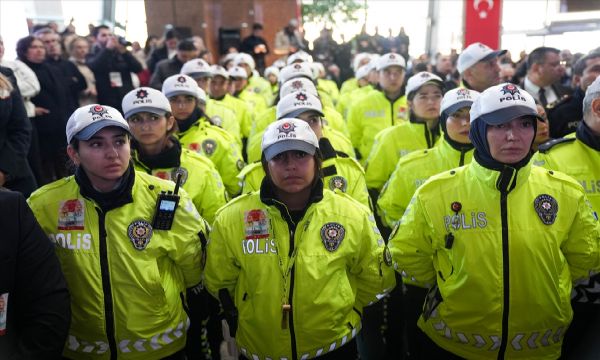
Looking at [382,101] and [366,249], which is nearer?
[366,249]

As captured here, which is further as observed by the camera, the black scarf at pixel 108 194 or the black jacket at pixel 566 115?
the black jacket at pixel 566 115

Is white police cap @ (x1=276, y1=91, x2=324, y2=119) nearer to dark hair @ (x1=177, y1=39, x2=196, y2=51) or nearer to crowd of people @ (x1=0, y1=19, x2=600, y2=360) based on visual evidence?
crowd of people @ (x1=0, y1=19, x2=600, y2=360)

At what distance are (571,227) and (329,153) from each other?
1777mm

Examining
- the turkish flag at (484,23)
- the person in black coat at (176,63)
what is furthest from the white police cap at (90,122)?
the person in black coat at (176,63)

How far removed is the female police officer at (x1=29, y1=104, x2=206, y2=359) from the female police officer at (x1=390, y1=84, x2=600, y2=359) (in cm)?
139

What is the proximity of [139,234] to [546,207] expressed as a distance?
6.58ft

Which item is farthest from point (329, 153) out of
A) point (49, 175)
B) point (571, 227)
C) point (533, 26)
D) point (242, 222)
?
point (533, 26)

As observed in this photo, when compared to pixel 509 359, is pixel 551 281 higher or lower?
higher

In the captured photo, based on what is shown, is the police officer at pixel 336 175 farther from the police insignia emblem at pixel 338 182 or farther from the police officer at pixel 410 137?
the police officer at pixel 410 137

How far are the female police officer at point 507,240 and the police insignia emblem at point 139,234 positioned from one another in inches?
55.9

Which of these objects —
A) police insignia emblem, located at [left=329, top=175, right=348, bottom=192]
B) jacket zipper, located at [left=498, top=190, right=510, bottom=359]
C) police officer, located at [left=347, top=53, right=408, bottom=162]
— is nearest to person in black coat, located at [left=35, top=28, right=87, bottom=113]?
police officer, located at [left=347, top=53, right=408, bottom=162]

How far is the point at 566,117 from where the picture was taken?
4453mm

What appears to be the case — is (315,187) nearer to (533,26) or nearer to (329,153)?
(329,153)

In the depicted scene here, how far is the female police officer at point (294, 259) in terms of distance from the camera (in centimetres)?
272
